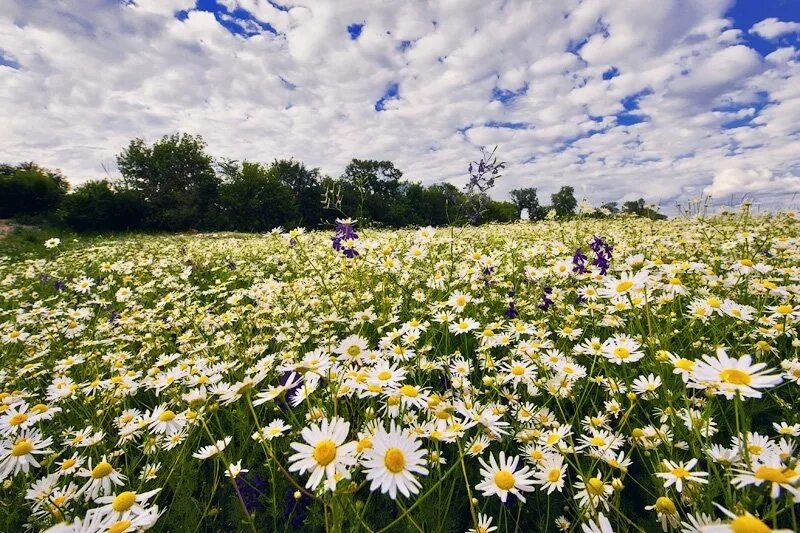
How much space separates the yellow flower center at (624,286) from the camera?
183cm

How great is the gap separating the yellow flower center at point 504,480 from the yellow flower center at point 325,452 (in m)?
0.64

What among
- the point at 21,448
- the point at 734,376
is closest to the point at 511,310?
the point at 734,376

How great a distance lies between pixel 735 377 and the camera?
46.6 inches

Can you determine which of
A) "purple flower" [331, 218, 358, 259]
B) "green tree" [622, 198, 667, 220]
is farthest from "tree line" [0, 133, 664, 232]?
"purple flower" [331, 218, 358, 259]

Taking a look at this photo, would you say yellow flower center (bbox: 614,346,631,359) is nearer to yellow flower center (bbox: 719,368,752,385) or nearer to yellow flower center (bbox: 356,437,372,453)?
yellow flower center (bbox: 719,368,752,385)

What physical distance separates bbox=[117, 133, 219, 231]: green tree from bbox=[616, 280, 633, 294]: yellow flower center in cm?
4525

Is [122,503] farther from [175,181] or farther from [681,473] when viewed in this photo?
[175,181]

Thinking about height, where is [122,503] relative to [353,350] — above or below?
below

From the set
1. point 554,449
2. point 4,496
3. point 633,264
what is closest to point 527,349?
point 554,449

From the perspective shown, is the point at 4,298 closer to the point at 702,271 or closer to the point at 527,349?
the point at 527,349

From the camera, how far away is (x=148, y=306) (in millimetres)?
5285

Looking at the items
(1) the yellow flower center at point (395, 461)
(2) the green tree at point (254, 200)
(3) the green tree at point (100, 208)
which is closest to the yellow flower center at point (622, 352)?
(1) the yellow flower center at point (395, 461)

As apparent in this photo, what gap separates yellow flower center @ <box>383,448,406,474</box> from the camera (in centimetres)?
109

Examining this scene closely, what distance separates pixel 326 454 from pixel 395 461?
206 mm
